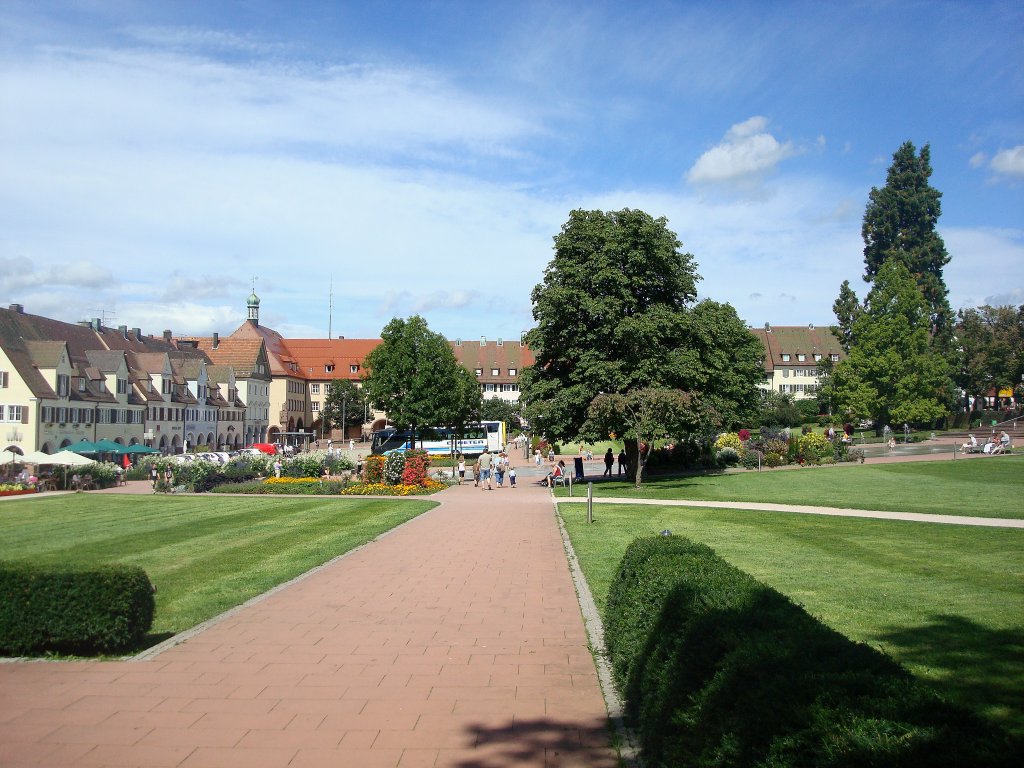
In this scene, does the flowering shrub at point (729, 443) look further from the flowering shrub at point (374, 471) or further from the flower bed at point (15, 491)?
the flower bed at point (15, 491)

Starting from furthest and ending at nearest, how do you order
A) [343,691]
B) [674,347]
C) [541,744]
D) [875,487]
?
[674,347]
[875,487]
[343,691]
[541,744]

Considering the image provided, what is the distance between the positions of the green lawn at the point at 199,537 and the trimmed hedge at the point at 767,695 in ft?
21.2

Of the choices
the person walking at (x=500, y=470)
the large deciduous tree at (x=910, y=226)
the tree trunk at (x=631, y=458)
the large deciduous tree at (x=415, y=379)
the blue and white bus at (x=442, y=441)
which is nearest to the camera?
the tree trunk at (x=631, y=458)

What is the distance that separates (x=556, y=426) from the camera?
34.0m

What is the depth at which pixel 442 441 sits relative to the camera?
229ft

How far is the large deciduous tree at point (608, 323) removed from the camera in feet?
109

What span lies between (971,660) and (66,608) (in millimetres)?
8788

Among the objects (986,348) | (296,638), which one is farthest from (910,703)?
(986,348)

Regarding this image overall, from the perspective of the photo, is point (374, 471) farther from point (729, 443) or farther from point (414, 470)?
point (729, 443)

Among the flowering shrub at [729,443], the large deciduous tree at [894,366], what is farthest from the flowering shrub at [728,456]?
the large deciduous tree at [894,366]

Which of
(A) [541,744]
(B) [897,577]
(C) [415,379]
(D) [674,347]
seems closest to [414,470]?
(D) [674,347]

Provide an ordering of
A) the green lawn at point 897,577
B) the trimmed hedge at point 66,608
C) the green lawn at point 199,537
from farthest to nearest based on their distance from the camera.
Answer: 1. the green lawn at point 199,537
2. the trimmed hedge at point 66,608
3. the green lawn at point 897,577

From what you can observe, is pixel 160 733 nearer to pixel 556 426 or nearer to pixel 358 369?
pixel 556 426

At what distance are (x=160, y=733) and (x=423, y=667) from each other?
2.53 metres
